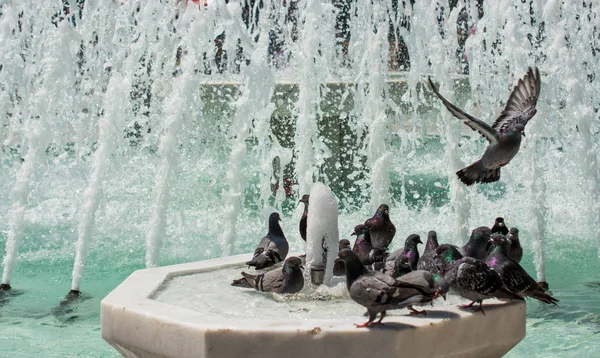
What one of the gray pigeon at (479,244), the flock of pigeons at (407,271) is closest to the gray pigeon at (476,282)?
the flock of pigeons at (407,271)

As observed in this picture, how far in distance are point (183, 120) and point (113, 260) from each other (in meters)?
1.48

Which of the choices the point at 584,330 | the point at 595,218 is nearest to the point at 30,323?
the point at 584,330

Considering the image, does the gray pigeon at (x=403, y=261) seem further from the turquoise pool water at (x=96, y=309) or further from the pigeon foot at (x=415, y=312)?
the pigeon foot at (x=415, y=312)

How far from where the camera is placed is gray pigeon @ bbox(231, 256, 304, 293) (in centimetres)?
430

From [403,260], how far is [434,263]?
0.19 metres

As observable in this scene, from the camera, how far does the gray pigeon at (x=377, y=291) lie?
351cm

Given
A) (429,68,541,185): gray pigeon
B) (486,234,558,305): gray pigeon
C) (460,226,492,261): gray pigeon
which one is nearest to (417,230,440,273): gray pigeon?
(460,226,492,261): gray pigeon

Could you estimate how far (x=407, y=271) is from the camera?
436cm

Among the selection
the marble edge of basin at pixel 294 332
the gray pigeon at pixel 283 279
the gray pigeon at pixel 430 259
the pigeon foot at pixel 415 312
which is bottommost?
the marble edge of basin at pixel 294 332

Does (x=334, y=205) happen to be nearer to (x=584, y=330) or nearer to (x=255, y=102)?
(x=584, y=330)

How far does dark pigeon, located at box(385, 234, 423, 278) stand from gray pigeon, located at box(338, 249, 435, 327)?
714 mm

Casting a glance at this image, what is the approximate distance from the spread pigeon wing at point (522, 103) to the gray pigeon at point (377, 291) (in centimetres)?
158

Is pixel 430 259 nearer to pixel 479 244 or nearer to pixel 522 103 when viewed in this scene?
pixel 479 244

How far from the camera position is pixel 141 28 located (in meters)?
10.7
